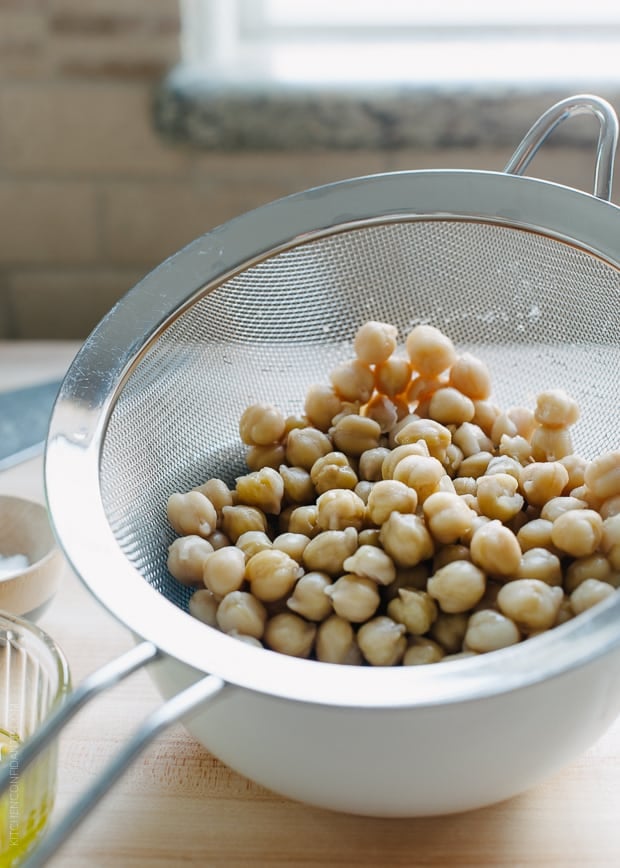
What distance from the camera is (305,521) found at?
0.65m

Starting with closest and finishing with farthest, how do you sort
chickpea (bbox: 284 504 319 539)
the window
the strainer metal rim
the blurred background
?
1. the strainer metal rim
2. chickpea (bbox: 284 504 319 539)
3. the blurred background
4. the window

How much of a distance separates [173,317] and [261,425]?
0.10m

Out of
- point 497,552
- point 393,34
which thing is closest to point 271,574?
point 497,552

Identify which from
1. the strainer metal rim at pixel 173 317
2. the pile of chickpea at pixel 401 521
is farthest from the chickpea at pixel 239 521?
the strainer metal rim at pixel 173 317

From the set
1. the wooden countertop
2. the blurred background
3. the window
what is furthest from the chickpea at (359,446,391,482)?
the window

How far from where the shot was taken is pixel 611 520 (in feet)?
1.88

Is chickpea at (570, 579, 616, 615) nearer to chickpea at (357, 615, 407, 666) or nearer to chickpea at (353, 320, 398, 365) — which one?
chickpea at (357, 615, 407, 666)

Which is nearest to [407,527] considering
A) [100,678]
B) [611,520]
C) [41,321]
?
[611,520]

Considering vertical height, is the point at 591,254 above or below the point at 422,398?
above

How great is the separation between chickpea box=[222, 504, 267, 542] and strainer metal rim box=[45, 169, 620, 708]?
10 centimetres

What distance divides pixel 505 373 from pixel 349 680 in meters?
0.46

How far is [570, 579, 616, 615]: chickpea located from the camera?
0.52m

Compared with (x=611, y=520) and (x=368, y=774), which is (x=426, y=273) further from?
(x=368, y=774)

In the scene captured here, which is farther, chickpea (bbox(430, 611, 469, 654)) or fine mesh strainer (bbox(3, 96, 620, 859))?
chickpea (bbox(430, 611, 469, 654))
